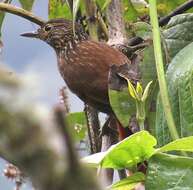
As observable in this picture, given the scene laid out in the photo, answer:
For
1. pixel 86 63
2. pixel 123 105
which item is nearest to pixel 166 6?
pixel 86 63

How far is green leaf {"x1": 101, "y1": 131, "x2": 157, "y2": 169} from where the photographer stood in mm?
647

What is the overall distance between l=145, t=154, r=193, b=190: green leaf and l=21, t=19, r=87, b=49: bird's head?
3.75ft

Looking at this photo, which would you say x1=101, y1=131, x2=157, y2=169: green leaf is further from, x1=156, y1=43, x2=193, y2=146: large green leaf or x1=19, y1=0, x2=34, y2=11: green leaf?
x1=19, y1=0, x2=34, y2=11: green leaf


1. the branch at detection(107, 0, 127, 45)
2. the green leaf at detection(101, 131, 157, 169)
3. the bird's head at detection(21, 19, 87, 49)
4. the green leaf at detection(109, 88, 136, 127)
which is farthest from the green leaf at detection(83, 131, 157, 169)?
the bird's head at detection(21, 19, 87, 49)

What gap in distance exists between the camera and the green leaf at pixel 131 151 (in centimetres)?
65

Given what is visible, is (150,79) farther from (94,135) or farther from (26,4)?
(26,4)

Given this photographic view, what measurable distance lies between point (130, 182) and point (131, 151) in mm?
71

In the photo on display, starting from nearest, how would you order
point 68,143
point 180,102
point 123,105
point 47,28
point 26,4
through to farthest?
point 68,143
point 180,102
point 123,105
point 26,4
point 47,28

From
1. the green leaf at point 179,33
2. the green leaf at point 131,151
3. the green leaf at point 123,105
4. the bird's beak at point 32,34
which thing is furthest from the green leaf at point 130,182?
the bird's beak at point 32,34

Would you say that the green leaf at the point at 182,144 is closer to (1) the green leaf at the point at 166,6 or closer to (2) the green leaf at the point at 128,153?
(2) the green leaf at the point at 128,153

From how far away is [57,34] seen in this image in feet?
6.55

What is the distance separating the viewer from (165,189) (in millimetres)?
675

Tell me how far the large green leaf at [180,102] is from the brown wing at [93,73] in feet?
1.59

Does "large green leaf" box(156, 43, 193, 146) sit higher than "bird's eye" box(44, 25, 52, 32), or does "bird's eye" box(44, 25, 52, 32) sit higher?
"bird's eye" box(44, 25, 52, 32)
